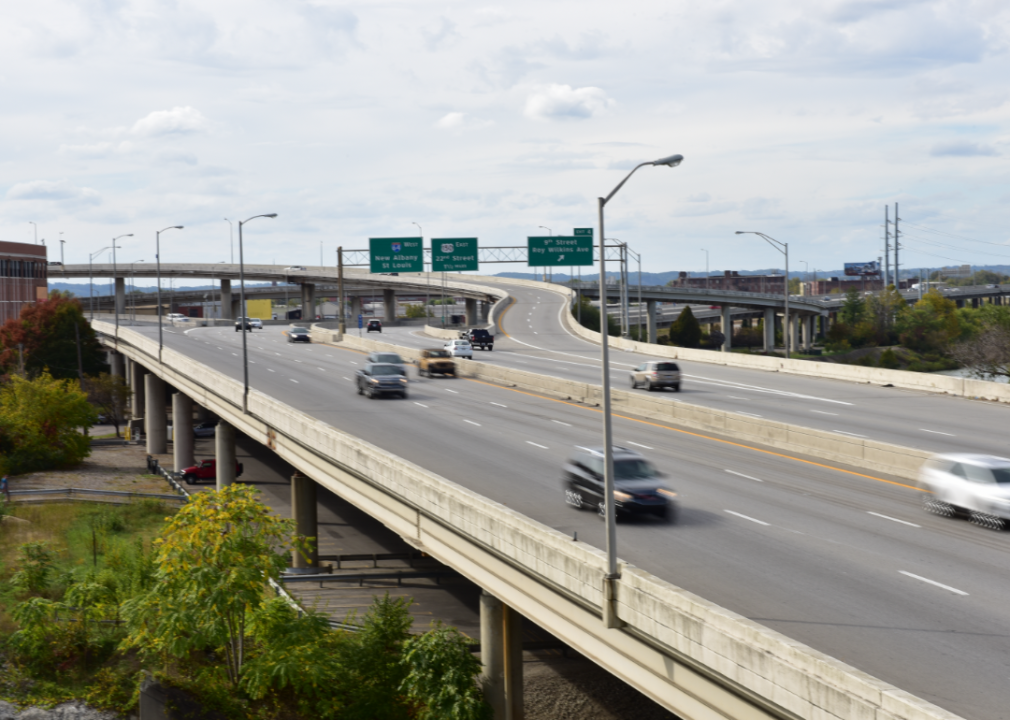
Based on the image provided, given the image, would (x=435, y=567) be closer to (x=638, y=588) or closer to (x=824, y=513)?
(x=824, y=513)

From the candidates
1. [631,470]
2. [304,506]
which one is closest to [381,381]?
[304,506]

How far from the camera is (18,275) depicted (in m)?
109

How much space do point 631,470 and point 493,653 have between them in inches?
241

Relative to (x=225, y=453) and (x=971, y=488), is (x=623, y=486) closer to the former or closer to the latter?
(x=971, y=488)

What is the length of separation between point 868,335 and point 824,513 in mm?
128820

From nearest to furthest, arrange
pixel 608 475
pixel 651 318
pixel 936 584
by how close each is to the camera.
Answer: pixel 608 475 < pixel 936 584 < pixel 651 318

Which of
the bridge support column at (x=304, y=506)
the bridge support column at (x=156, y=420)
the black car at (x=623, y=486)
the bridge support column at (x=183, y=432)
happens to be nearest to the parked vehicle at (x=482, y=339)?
the bridge support column at (x=183, y=432)

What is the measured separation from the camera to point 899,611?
14062 mm

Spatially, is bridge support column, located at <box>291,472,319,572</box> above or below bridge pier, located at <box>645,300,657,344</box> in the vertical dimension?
below

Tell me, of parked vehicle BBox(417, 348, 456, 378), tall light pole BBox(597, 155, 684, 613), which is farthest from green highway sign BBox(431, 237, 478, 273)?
tall light pole BBox(597, 155, 684, 613)

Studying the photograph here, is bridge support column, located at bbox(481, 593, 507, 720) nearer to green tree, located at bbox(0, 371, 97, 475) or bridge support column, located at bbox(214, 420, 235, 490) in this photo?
bridge support column, located at bbox(214, 420, 235, 490)

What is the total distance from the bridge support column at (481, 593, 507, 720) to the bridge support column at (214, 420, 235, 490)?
105 feet

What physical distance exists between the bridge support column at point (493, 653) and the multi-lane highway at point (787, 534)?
2.72 m

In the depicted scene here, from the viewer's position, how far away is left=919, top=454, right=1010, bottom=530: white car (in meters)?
19.3
